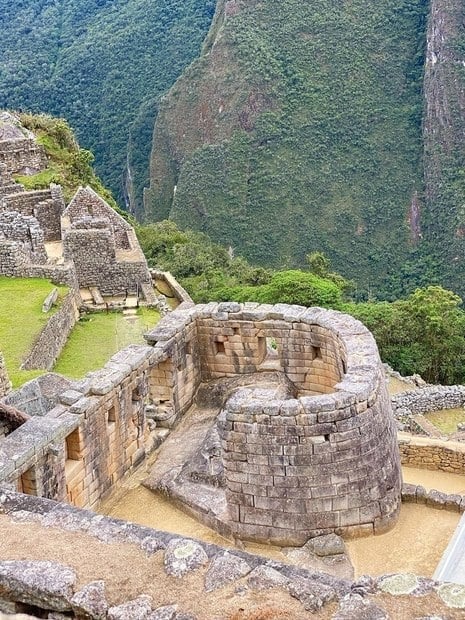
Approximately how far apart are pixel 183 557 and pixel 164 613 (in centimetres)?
53

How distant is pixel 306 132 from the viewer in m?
102

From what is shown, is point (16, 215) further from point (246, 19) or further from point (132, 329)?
point (246, 19)

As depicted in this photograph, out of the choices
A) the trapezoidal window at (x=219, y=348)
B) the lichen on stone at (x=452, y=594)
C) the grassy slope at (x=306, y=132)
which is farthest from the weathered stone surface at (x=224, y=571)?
the grassy slope at (x=306, y=132)

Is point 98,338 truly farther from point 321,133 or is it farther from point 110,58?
point 110,58

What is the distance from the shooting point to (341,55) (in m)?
106

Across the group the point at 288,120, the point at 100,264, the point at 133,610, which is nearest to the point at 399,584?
the point at 133,610

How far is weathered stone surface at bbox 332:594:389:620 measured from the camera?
3994 mm

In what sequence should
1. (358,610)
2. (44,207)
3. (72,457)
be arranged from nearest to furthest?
(358,610), (72,457), (44,207)

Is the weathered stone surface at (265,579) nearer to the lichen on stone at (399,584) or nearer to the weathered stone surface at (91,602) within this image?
the lichen on stone at (399,584)

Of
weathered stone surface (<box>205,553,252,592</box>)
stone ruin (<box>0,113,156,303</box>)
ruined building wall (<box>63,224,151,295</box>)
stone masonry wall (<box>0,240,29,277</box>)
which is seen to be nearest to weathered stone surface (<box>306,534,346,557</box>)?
weathered stone surface (<box>205,553,252,592</box>)

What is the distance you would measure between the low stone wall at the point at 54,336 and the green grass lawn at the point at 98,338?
19 cm

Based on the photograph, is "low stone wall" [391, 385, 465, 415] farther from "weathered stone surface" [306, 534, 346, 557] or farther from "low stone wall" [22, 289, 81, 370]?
"weathered stone surface" [306, 534, 346, 557]

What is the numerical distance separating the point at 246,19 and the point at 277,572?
108152mm

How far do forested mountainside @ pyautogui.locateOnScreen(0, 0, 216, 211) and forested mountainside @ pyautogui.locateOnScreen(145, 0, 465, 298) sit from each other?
331 inches
